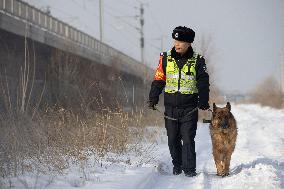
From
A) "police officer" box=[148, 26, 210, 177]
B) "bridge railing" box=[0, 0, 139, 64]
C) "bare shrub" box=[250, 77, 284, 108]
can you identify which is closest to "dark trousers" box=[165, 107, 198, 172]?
"police officer" box=[148, 26, 210, 177]

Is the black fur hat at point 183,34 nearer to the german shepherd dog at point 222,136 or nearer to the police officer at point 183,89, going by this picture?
the police officer at point 183,89

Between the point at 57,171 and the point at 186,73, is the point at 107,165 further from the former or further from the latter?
the point at 186,73

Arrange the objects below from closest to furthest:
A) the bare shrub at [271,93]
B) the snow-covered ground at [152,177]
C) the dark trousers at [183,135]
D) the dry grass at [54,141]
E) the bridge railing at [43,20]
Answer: the snow-covered ground at [152,177], the dry grass at [54,141], the dark trousers at [183,135], the bridge railing at [43,20], the bare shrub at [271,93]

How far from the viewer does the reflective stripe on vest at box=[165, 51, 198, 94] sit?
26.3 feet

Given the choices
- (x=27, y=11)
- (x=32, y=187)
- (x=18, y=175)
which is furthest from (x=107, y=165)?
A: (x=27, y=11)

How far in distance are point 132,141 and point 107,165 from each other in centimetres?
283

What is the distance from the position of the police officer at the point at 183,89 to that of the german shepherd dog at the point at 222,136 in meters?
0.28

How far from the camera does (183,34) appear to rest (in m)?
8.00

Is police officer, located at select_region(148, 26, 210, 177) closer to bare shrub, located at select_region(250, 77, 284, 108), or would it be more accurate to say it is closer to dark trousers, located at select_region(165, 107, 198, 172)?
dark trousers, located at select_region(165, 107, 198, 172)

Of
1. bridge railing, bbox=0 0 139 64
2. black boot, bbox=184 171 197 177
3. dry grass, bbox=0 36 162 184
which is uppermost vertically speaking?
bridge railing, bbox=0 0 139 64

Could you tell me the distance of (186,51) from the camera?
26.4ft

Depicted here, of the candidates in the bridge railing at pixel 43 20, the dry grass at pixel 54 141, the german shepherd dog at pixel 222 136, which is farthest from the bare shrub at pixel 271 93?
the german shepherd dog at pixel 222 136

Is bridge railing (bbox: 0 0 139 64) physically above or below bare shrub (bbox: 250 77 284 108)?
above

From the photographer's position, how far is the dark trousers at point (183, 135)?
809cm
